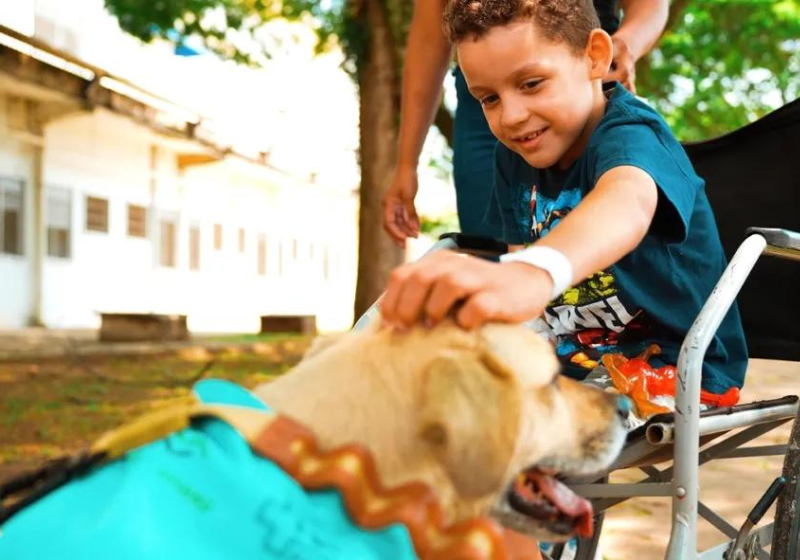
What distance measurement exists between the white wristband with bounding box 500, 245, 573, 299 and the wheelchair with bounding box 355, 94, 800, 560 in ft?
1.41

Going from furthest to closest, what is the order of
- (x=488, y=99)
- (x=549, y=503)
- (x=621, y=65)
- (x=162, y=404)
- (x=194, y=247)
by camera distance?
(x=194, y=247) < (x=162, y=404) < (x=621, y=65) < (x=488, y=99) < (x=549, y=503)

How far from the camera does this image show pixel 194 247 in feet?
63.1

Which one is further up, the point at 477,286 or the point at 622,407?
the point at 477,286

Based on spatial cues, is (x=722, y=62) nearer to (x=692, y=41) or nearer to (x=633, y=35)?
(x=692, y=41)

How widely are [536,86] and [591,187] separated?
28 cm

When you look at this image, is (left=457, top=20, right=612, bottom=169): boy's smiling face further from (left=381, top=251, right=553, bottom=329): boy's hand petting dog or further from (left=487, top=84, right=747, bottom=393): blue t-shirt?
(left=381, top=251, right=553, bottom=329): boy's hand petting dog

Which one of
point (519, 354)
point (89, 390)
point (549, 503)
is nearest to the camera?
point (519, 354)

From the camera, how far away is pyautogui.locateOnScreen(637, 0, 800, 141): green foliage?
11594mm

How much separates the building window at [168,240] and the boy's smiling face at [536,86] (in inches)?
650

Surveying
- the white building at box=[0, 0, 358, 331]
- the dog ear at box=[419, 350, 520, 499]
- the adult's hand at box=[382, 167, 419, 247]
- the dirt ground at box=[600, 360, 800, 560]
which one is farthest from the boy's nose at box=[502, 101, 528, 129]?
the white building at box=[0, 0, 358, 331]

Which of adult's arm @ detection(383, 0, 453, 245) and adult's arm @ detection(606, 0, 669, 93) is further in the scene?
adult's arm @ detection(383, 0, 453, 245)

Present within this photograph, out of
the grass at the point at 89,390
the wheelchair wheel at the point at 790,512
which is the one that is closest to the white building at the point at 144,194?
the grass at the point at 89,390

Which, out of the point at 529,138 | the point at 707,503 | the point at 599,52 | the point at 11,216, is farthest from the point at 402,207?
the point at 11,216

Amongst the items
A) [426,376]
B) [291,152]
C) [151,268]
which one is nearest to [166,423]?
[426,376]
